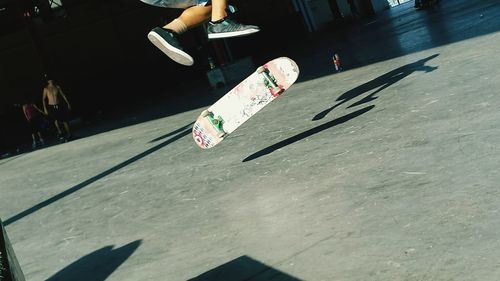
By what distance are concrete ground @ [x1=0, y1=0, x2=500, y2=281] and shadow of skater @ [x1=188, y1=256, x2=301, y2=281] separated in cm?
2

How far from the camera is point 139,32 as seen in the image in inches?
1085

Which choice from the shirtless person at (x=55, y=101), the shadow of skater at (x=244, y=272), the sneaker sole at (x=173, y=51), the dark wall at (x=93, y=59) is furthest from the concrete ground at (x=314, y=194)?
the dark wall at (x=93, y=59)

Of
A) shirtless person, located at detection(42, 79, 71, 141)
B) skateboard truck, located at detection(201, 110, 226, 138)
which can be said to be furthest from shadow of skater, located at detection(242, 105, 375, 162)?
shirtless person, located at detection(42, 79, 71, 141)

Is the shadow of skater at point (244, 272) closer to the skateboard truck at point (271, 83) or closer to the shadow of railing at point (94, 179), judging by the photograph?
the skateboard truck at point (271, 83)

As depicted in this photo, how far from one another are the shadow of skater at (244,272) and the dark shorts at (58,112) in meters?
14.0

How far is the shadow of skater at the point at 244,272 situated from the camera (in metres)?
4.09

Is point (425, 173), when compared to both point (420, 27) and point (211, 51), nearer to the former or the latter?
point (420, 27)

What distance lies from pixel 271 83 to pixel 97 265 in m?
3.45

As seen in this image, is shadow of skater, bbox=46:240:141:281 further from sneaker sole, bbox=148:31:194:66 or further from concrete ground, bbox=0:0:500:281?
sneaker sole, bbox=148:31:194:66

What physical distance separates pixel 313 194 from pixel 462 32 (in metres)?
8.28

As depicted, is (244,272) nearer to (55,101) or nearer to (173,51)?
(173,51)

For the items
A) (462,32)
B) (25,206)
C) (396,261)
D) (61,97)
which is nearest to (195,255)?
(396,261)

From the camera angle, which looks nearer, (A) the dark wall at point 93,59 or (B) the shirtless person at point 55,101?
(B) the shirtless person at point 55,101

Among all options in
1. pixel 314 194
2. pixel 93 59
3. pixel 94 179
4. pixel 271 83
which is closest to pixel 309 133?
pixel 271 83
